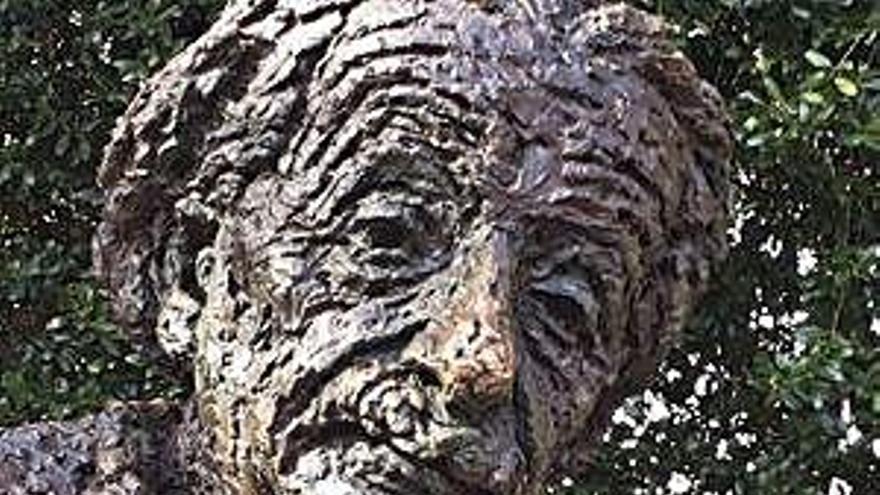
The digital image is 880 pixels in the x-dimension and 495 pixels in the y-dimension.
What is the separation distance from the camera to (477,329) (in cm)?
188

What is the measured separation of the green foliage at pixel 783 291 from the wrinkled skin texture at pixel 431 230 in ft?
5.10

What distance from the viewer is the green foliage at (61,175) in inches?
159

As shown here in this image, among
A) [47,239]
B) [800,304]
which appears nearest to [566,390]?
[800,304]

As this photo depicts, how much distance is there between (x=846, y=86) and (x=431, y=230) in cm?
183

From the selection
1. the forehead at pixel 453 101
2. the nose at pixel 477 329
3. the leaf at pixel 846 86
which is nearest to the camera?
the nose at pixel 477 329

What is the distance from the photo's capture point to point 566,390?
201 centimetres

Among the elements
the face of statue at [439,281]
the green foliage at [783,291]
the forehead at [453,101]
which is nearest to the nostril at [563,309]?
the face of statue at [439,281]

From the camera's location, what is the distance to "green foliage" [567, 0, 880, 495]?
3719mm

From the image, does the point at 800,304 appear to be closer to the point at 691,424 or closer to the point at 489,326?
the point at 691,424

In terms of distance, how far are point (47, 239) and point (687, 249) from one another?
2378mm

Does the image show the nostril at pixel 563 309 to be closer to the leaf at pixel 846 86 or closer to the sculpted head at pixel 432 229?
the sculpted head at pixel 432 229

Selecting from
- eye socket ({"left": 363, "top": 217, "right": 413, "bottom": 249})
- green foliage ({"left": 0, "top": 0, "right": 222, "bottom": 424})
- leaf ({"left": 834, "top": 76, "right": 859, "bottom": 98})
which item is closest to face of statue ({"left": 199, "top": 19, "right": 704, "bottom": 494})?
eye socket ({"left": 363, "top": 217, "right": 413, "bottom": 249})

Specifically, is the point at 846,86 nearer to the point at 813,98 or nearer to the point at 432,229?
the point at 813,98

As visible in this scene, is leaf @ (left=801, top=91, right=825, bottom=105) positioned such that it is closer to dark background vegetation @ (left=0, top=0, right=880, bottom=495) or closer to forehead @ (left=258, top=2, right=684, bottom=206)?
dark background vegetation @ (left=0, top=0, right=880, bottom=495)
